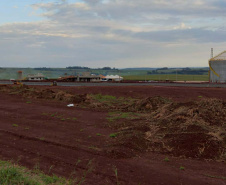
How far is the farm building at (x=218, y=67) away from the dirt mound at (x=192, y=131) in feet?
132

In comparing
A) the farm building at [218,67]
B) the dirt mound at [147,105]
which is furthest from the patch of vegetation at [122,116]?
the farm building at [218,67]

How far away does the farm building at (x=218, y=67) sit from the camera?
5234 centimetres

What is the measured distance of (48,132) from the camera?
1288cm

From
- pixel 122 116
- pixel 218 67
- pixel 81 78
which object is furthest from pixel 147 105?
pixel 81 78

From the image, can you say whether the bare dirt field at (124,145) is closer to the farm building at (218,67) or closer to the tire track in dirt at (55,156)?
the tire track in dirt at (55,156)

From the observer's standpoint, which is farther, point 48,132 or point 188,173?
point 48,132

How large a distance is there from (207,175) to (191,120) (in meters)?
4.87

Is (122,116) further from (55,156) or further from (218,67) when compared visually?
(218,67)

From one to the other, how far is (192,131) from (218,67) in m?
45.3

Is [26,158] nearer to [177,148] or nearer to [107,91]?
[177,148]

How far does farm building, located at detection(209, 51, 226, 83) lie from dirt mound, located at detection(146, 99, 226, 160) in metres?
40.2

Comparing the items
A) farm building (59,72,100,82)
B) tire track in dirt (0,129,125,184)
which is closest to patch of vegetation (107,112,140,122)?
tire track in dirt (0,129,125,184)

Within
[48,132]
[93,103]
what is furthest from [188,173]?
[93,103]

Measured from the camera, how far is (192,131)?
11344mm
